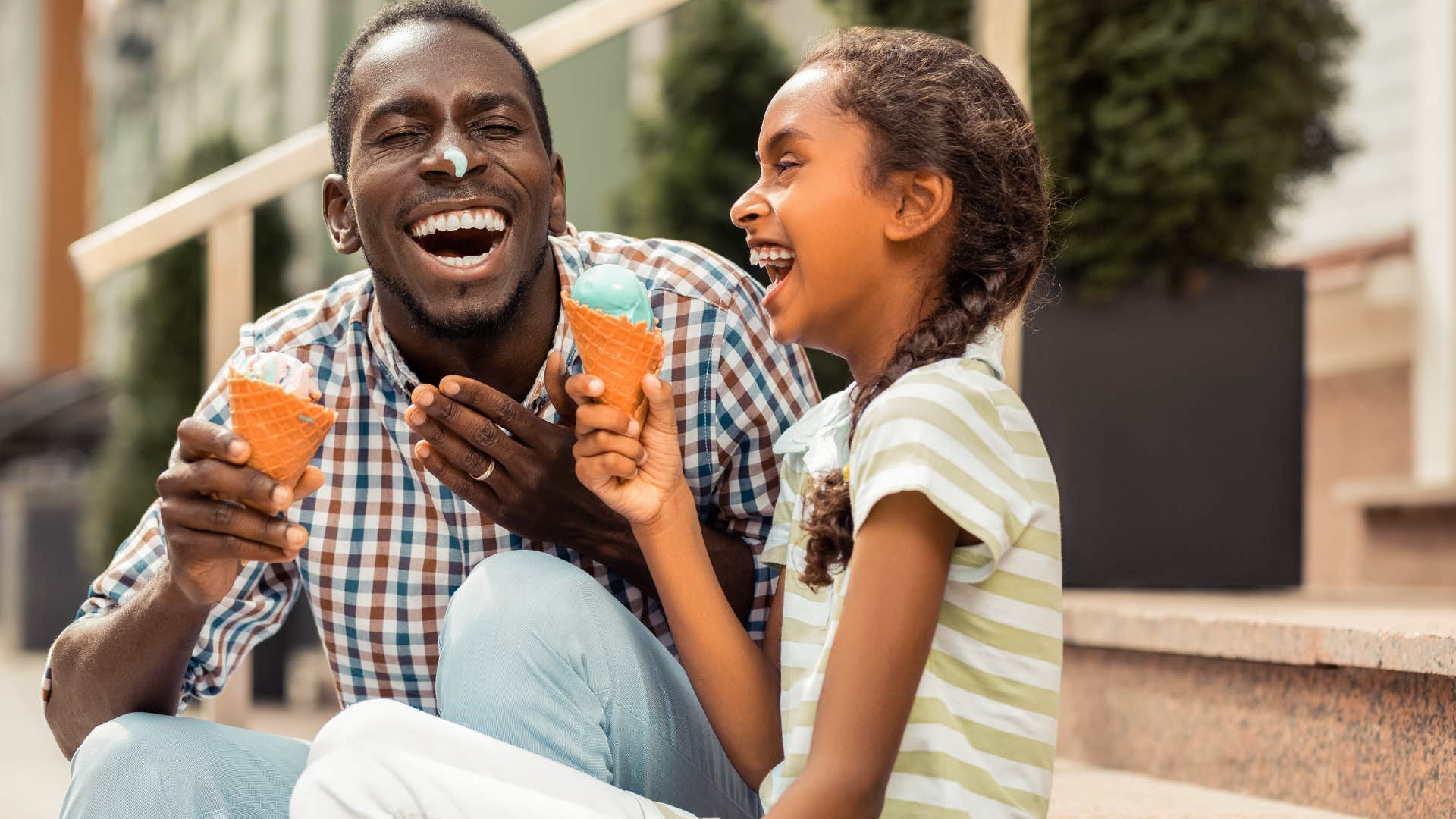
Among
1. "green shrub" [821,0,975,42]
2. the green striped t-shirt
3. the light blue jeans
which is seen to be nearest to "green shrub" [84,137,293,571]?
"green shrub" [821,0,975,42]

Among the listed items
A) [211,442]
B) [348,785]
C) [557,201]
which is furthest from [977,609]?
[557,201]

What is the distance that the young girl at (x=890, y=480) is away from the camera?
Result: 1.42m

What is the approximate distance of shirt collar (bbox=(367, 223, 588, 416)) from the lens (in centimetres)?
221

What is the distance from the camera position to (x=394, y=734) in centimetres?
148

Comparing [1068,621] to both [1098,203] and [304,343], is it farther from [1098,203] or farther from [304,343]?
[304,343]

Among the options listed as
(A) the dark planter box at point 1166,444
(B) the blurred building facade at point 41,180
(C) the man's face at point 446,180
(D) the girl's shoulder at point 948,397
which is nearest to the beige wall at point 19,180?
(B) the blurred building facade at point 41,180

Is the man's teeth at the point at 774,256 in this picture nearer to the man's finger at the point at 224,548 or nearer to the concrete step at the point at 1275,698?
the man's finger at the point at 224,548

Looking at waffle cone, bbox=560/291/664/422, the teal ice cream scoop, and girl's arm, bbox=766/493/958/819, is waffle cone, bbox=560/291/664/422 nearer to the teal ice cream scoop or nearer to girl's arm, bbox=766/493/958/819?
the teal ice cream scoop

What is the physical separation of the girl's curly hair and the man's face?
23.3 inches

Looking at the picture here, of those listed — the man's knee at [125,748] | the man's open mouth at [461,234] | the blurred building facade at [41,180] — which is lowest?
the man's knee at [125,748]

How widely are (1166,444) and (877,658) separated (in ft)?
7.88

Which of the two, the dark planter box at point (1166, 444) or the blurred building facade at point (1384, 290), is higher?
the blurred building facade at point (1384, 290)

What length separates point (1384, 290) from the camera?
6449 millimetres

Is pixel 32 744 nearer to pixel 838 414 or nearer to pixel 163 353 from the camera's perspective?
pixel 163 353
